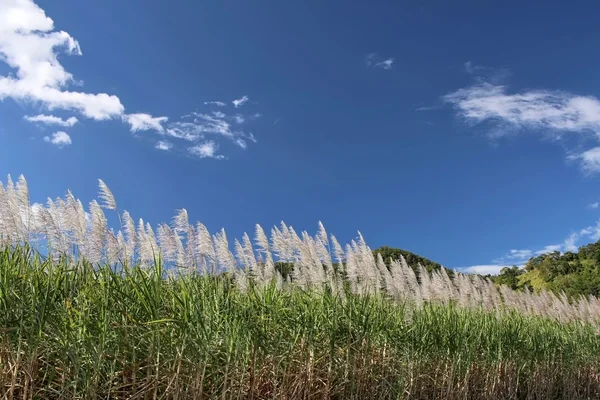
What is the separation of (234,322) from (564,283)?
3684 centimetres

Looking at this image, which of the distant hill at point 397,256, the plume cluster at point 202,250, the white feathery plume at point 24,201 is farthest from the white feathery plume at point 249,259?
the distant hill at point 397,256

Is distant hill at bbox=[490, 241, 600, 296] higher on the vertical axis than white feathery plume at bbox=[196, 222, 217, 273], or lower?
higher

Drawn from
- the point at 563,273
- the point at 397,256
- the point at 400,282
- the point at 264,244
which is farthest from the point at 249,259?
the point at 563,273

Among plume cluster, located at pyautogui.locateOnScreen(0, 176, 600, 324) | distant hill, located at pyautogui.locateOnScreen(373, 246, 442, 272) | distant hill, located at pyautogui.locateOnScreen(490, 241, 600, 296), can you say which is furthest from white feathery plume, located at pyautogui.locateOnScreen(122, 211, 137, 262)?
distant hill, located at pyautogui.locateOnScreen(490, 241, 600, 296)

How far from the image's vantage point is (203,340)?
3438 millimetres

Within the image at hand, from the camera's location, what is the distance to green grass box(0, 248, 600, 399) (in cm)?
305

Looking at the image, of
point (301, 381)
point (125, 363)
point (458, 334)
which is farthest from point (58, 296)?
point (458, 334)

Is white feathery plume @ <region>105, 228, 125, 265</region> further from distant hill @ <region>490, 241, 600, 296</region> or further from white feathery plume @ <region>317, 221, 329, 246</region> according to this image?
distant hill @ <region>490, 241, 600, 296</region>

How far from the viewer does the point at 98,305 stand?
328 cm

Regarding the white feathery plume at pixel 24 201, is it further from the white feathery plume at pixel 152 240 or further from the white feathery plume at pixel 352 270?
the white feathery plume at pixel 352 270

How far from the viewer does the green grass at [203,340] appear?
10.0ft

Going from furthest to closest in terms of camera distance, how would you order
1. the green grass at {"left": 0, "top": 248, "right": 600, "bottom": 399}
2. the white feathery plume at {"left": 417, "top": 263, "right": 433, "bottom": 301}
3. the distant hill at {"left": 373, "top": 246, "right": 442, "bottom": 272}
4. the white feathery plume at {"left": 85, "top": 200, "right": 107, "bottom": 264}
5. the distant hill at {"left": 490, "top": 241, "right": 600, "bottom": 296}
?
the distant hill at {"left": 490, "top": 241, "right": 600, "bottom": 296}
the distant hill at {"left": 373, "top": 246, "right": 442, "bottom": 272}
the white feathery plume at {"left": 417, "top": 263, "right": 433, "bottom": 301}
the white feathery plume at {"left": 85, "top": 200, "right": 107, "bottom": 264}
the green grass at {"left": 0, "top": 248, "right": 600, "bottom": 399}

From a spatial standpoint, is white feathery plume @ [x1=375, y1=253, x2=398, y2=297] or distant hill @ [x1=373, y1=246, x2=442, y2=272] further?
distant hill @ [x1=373, y1=246, x2=442, y2=272]

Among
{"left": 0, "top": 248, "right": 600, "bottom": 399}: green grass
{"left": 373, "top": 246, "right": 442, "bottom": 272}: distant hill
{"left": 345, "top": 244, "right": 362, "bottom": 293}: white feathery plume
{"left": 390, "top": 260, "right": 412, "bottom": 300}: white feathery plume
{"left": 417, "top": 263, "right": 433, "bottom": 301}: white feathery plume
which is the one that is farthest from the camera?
{"left": 373, "top": 246, "right": 442, "bottom": 272}: distant hill
